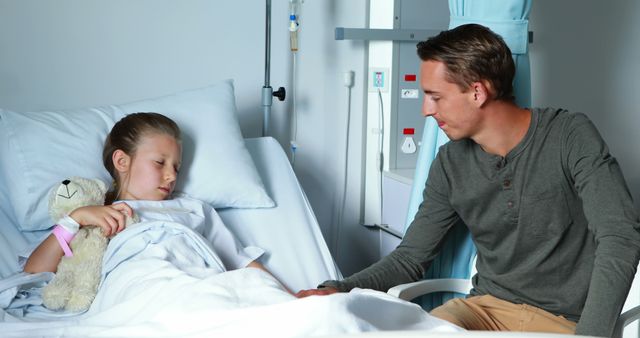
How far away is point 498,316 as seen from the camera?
195 cm

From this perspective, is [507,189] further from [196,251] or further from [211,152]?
[211,152]

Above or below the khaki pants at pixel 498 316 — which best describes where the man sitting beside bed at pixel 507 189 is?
above

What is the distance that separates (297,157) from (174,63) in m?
0.60

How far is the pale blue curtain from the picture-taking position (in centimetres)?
218

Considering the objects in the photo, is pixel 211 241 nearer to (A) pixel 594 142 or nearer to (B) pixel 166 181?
(B) pixel 166 181

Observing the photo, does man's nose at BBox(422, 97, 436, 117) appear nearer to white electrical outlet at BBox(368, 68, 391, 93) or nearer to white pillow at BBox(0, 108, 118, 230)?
white pillow at BBox(0, 108, 118, 230)

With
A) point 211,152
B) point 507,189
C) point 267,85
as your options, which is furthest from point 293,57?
point 507,189

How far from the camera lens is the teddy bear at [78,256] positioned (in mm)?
1954

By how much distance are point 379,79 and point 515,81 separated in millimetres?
912

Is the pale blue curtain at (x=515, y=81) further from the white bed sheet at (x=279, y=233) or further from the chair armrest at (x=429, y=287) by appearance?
the white bed sheet at (x=279, y=233)

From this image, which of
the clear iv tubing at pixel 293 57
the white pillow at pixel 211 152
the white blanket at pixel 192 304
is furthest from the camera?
the clear iv tubing at pixel 293 57

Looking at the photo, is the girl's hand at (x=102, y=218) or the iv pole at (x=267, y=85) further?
the iv pole at (x=267, y=85)

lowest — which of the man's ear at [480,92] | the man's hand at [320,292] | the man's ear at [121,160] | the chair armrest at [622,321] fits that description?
the man's hand at [320,292]

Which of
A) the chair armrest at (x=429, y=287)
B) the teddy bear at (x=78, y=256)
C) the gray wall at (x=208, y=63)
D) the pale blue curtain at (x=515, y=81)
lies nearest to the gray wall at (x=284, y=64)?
the gray wall at (x=208, y=63)
